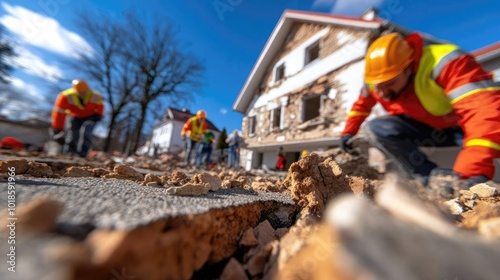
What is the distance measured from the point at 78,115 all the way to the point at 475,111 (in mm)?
6738

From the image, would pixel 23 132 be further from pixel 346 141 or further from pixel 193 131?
pixel 346 141

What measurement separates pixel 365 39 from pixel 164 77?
43.2ft

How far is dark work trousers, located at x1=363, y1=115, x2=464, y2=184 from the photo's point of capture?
7.03 ft

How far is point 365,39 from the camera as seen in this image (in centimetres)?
489

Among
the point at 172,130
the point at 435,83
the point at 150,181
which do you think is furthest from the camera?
the point at 172,130

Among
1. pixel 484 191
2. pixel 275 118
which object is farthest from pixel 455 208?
pixel 275 118

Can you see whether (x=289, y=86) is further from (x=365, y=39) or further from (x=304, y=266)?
(x=304, y=266)

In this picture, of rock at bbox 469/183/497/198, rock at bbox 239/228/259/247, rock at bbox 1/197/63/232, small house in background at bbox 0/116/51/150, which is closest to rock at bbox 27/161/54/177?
rock at bbox 1/197/63/232

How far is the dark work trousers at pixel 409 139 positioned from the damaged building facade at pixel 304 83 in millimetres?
2183

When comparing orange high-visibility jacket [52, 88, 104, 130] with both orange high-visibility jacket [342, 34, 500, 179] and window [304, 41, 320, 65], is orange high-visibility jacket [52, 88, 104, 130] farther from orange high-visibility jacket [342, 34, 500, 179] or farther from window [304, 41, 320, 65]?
window [304, 41, 320, 65]

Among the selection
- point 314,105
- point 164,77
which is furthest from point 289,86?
point 164,77

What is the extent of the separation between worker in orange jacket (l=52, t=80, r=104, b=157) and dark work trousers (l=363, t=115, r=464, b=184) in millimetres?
6038

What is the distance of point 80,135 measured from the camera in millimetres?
4996

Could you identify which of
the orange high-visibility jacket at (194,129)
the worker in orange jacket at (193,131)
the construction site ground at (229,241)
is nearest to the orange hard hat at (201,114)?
the worker in orange jacket at (193,131)
